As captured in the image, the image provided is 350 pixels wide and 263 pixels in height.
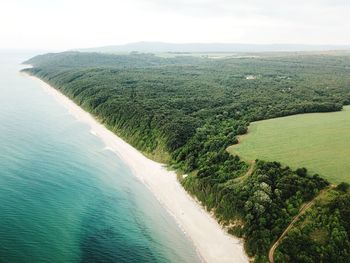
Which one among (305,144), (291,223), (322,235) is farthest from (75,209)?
(305,144)

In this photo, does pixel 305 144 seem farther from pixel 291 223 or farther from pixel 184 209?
pixel 184 209

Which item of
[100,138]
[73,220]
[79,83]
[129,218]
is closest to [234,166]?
[129,218]

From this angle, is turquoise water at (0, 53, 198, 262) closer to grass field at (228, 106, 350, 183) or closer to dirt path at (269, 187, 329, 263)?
dirt path at (269, 187, 329, 263)

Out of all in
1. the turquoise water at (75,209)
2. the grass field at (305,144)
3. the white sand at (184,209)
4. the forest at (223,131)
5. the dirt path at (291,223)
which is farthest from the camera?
the grass field at (305,144)

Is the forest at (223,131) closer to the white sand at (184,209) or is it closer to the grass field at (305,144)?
the white sand at (184,209)

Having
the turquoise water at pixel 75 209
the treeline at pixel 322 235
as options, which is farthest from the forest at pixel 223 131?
the turquoise water at pixel 75 209

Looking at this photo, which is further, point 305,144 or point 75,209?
point 305,144
